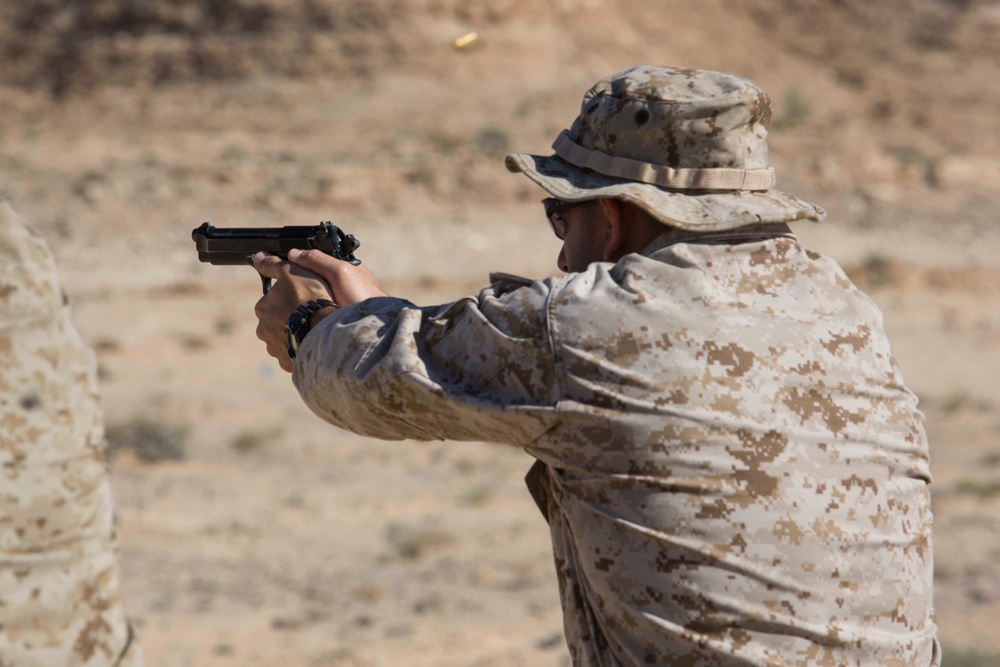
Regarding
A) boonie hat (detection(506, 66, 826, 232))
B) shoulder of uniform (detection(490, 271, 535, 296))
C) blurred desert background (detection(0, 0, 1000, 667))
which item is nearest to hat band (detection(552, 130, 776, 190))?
boonie hat (detection(506, 66, 826, 232))

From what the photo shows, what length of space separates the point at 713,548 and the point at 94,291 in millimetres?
17525

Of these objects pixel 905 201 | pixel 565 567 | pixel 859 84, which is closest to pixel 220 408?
pixel 565 567

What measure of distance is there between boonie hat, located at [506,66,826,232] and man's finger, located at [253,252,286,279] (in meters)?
0.66

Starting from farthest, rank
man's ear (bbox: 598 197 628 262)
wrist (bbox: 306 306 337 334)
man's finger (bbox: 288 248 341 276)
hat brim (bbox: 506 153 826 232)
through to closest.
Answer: man's finger (bbox: 288 248 341 276) → wrist (bbox: 306 306 337 334) → man's ear (bbox: 598 197 628 262) → hat brim (bbox: 506 153 826 232)

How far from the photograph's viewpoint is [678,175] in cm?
195

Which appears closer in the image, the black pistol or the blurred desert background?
the black pistol

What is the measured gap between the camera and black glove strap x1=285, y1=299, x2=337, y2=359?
7.14 ft

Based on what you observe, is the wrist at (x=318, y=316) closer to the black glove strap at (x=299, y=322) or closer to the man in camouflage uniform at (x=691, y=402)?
the black glove strap at (x=299, y=322)

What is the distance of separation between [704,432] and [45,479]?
→ 5.79ft

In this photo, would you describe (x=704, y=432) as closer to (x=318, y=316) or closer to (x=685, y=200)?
(x=685, y=200)

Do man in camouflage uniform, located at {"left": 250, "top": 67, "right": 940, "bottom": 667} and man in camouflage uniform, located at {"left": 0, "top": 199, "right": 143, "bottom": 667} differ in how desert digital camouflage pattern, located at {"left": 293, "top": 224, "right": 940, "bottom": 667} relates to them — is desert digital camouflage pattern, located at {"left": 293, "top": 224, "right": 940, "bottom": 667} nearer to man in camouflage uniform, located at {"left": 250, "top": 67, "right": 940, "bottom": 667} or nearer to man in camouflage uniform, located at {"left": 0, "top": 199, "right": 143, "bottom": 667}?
man in camouflage uniform, located at {"left": 250, "top": 67, "right": 940, "bottom": 667}

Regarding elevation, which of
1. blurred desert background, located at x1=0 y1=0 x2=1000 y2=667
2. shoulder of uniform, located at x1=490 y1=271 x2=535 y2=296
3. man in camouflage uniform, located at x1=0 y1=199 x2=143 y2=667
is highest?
shoulder of uniform, located at x1=490 y1=271 x2=535 y2=296

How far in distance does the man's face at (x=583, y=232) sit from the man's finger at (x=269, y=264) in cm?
62

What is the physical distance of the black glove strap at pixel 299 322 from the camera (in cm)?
218
